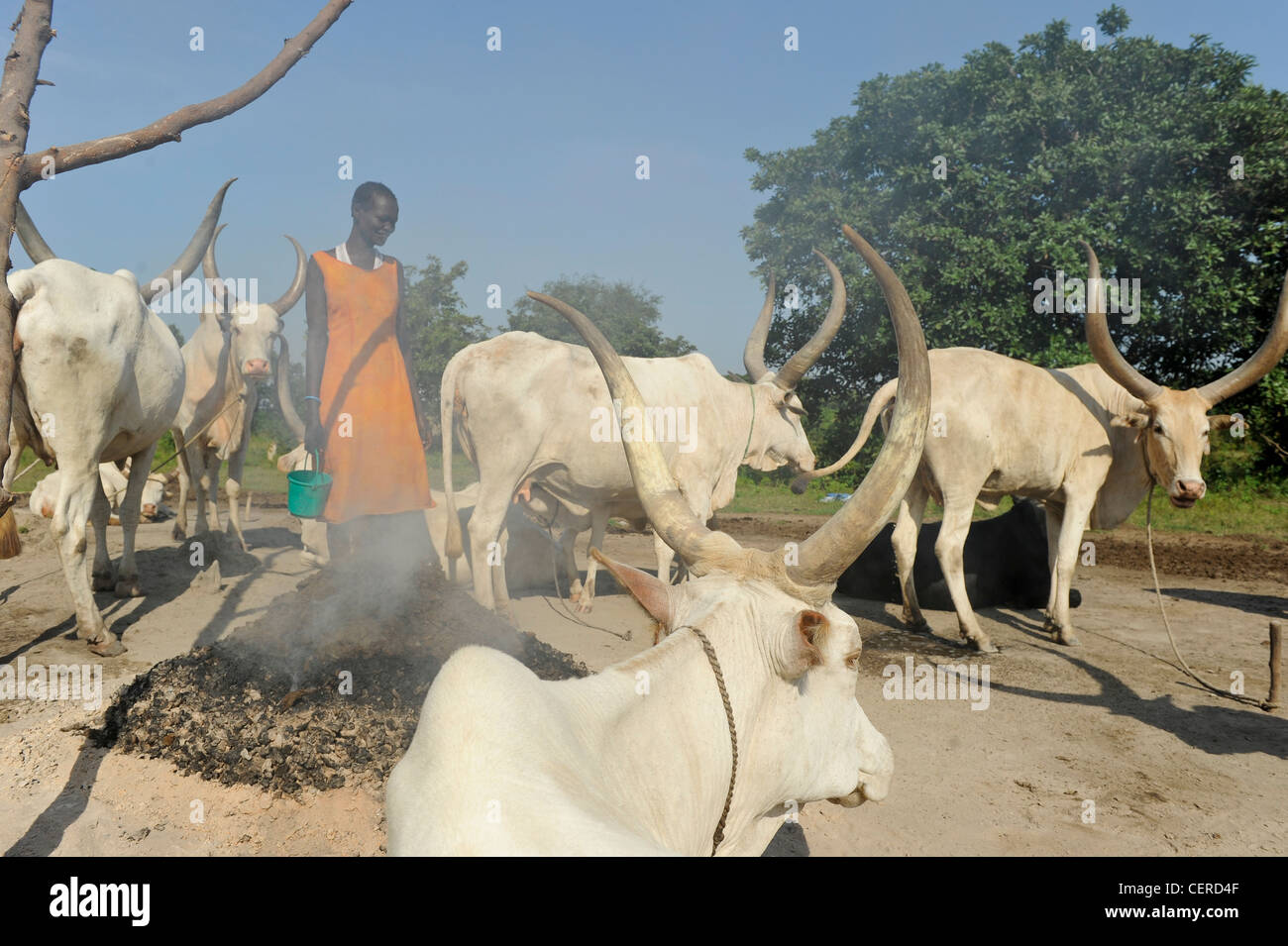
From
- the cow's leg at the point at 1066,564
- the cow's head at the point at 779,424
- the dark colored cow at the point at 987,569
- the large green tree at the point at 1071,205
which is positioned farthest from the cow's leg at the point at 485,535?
the large green tree at the point at 1071,205

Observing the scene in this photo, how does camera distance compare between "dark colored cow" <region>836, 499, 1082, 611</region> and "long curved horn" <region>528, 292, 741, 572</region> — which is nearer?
"long curved horn" <region>528, 292, 741, 572</region>

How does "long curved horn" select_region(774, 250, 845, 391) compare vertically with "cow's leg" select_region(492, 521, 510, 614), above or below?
above

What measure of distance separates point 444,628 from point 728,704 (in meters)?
2.88

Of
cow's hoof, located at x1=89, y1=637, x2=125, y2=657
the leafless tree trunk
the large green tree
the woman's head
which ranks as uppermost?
the large green tree

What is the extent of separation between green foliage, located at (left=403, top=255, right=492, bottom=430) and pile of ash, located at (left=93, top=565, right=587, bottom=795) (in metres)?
20.7

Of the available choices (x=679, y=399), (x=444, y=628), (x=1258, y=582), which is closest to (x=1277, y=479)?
(x=1258, y=582)

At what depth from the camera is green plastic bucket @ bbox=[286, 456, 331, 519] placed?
Result: 4863 mm

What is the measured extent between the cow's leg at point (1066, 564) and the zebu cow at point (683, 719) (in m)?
4.73

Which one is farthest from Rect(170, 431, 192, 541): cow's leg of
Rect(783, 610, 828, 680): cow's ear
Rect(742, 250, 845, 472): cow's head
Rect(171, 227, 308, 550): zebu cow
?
Rect(783, 610, 828, 680): cow's ear

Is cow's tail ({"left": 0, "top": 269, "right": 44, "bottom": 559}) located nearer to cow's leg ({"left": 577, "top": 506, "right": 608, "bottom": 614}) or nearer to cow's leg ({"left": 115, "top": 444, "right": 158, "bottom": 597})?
cow's leg ({"left": 115, "top": 444, "right": 158, "bottom": 597})

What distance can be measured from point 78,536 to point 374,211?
102 inches

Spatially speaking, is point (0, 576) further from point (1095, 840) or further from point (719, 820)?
point (1095, 840)

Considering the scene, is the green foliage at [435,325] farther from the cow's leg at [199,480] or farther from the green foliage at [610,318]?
the cow's leg at [199,480]

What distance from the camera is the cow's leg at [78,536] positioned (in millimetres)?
4664
